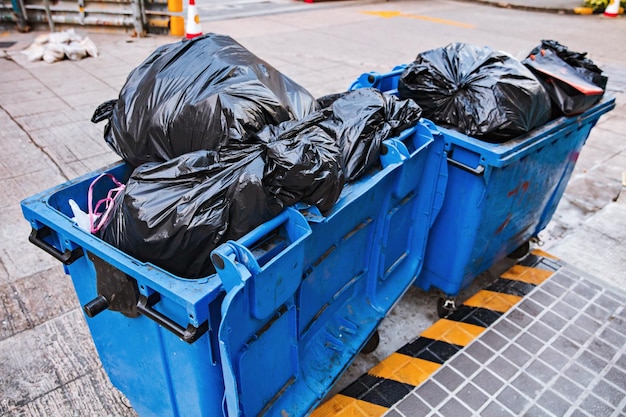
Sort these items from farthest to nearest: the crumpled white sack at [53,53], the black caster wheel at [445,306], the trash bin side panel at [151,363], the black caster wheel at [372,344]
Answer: the crumpled white sack at [53,53] → the black caster wheel at [445,306] → the black caster wheel at [372,344] → the trash bin side panel at [151,363]

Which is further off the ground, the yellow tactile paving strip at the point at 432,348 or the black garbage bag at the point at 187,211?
the black garbage bag at the point at 187,211

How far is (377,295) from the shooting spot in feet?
9.10

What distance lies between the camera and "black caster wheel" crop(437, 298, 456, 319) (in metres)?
3.18

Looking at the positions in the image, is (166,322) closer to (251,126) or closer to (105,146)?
(251,126)

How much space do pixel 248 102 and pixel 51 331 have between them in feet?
6.34

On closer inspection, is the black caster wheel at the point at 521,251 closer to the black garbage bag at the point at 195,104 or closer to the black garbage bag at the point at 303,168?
the black garbage bag at the point at 195,104

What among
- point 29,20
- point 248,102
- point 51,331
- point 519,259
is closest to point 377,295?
point 248,102

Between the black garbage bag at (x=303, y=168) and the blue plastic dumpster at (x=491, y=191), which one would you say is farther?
the blue plastic dumpster at (x=491, y=191)

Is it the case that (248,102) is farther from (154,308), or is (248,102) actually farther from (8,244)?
(8,244)

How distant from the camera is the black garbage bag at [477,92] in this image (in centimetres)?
276

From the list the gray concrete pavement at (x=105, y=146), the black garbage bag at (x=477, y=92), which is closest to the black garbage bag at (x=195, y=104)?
the black garbage bag at (x=477, y=92)

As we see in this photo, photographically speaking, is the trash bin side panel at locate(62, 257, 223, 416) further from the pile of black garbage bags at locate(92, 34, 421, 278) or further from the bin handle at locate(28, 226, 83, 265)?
the pile of black garbage bags at locate(92, 34, 421, 278)

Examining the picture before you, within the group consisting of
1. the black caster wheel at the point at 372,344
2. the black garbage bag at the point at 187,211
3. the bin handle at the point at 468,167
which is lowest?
the black caster wheel at the point at 372,344

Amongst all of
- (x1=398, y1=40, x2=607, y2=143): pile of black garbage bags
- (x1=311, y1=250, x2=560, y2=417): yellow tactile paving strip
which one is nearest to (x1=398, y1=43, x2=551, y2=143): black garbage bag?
(x1=398, y1=40, x2=607, y2=143): pile of black garbage bags
